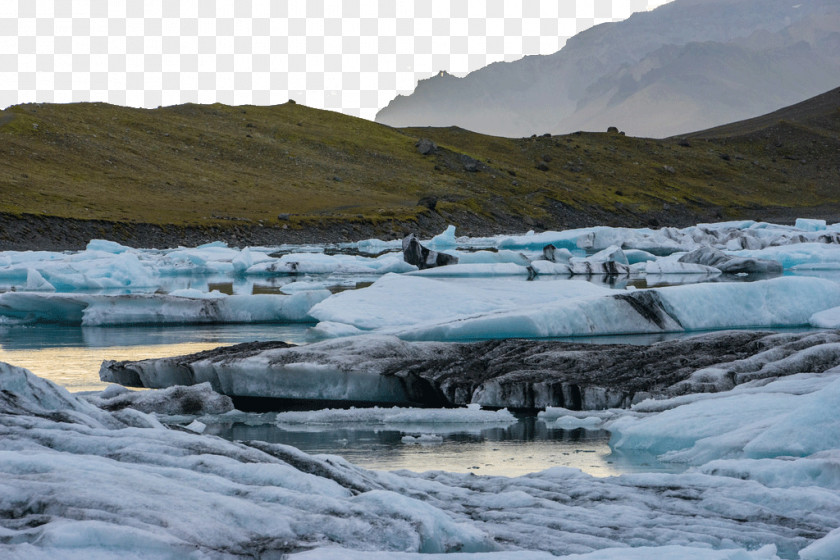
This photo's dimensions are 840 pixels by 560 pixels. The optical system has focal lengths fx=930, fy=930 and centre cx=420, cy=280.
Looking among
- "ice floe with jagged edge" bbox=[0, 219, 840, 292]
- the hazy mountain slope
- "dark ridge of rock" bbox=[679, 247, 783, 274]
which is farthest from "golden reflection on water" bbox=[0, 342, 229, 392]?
the hazy mountain slope

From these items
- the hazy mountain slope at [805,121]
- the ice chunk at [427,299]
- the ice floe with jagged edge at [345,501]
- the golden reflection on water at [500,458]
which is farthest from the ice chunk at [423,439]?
the hazy mountain slope at [805,121]

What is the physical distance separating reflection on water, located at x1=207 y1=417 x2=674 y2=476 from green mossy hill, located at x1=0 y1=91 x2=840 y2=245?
152 feet

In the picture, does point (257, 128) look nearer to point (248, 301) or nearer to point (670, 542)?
point (248, 301)

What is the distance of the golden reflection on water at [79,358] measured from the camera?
44.9ft

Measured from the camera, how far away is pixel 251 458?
265 inches

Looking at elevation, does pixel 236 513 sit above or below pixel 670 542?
above

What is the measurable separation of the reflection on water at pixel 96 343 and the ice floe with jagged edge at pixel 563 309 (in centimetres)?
157

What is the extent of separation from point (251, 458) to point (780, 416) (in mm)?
4896

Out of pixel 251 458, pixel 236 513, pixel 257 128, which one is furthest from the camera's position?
pixel 257 128

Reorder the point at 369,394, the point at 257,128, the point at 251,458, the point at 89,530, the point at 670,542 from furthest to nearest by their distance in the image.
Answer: the point at 257,128, the point at 369,394, the point at 251,458, the point at 670,542, the point at 89,530

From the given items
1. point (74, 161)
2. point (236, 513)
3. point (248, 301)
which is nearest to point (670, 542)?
point (236, 513)

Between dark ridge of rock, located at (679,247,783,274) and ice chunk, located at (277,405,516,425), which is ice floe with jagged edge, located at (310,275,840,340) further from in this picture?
dark ridge of rock, located at (679,247,783,274)

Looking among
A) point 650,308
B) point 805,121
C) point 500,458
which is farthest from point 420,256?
point 805,121

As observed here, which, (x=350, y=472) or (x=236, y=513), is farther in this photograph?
(x=350, y=472)
